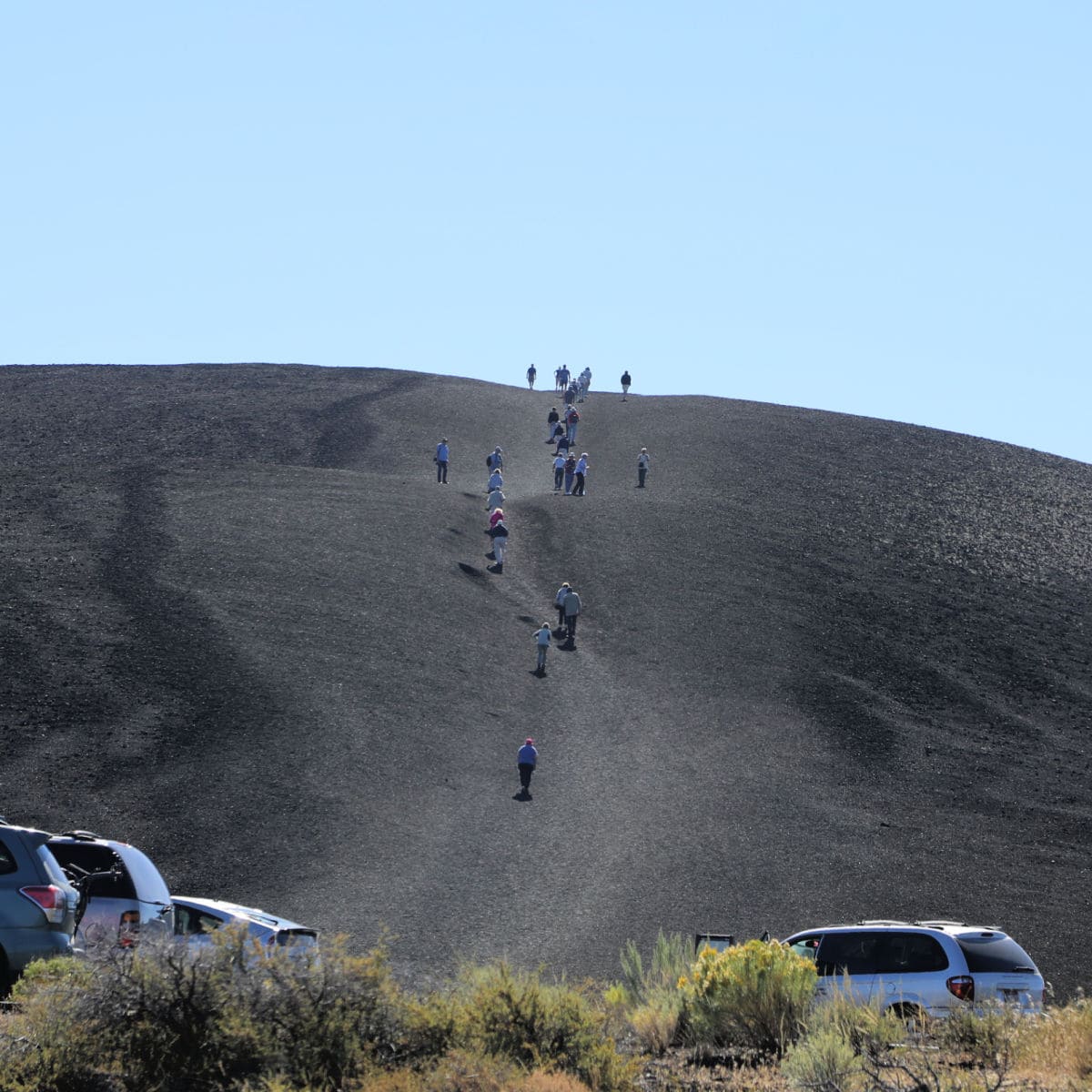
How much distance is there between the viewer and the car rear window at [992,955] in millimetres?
13023

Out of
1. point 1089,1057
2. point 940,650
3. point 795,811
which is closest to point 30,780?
point 795,811

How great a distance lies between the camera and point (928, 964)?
1311 cm

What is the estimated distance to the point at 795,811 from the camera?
24375 millimetres

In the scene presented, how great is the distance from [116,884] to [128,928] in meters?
2.26

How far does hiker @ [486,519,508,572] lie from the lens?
1478 inches

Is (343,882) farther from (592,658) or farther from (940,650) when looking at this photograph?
(940,650)

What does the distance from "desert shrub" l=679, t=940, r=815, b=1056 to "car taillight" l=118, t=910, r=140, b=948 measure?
165 inches

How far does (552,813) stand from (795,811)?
170 inches

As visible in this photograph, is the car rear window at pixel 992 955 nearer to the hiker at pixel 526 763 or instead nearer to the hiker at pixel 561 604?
the hiker at pixel 526 763

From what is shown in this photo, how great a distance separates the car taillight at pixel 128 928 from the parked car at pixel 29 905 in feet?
1.75

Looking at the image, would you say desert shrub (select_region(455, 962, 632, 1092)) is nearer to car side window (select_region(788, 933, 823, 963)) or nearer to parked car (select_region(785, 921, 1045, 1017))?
parked car (select_region(785, 921, 1045, 1017))

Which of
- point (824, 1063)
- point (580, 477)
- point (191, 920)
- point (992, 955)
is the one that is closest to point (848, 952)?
point (992, 955)

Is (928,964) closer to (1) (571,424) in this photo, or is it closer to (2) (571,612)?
(2) (571,612)

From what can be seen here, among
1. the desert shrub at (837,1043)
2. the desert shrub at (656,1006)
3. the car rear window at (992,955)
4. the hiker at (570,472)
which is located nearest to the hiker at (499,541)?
the hiker at (570,472)
